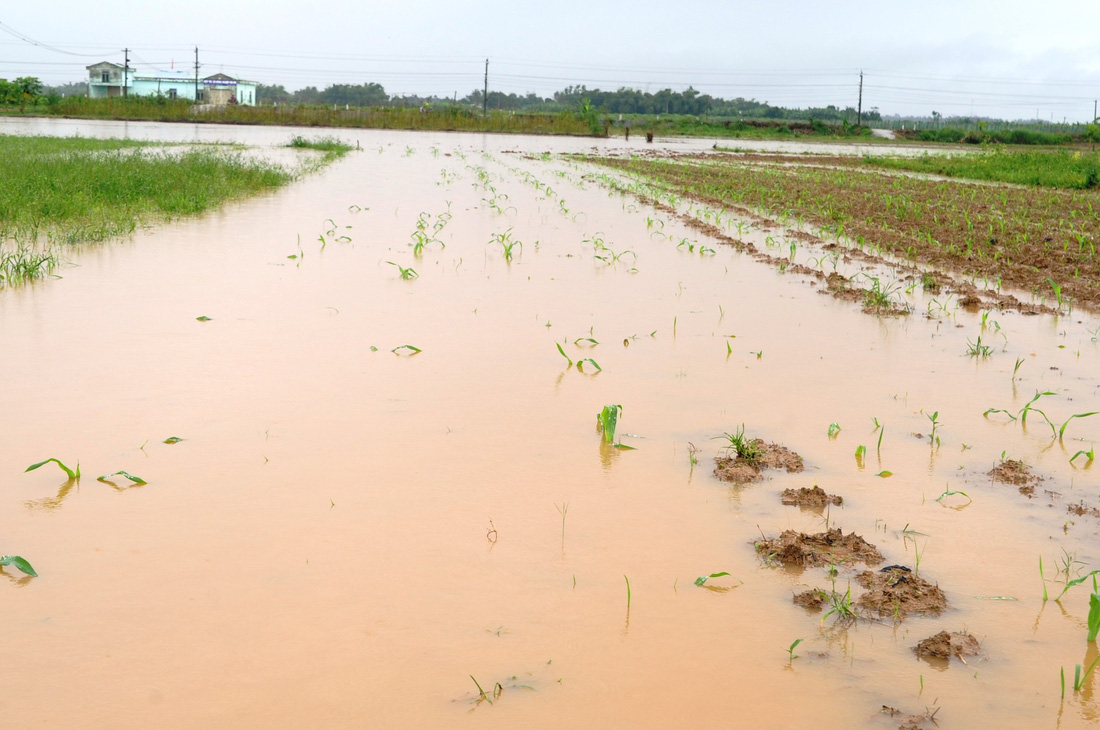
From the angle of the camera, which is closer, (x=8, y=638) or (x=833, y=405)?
(x=8, y=638)

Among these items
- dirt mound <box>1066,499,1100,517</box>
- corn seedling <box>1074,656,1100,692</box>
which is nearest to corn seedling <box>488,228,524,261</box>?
dirt mound <box>1066,499,1100,517</box>

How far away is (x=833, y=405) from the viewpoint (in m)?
4.16

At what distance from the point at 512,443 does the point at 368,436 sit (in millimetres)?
567

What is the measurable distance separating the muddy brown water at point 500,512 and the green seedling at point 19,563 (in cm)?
4

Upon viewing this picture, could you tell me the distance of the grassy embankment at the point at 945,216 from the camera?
8000mm

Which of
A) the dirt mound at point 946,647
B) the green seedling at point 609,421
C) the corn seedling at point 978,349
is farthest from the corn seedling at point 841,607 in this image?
the corn seedling at point 978,349

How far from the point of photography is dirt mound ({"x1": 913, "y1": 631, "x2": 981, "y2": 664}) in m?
2.19

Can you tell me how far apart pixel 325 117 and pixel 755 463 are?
4361cm

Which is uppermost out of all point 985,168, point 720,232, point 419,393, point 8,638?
point 985,168

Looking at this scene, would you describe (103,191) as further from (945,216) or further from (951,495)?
(945,216)

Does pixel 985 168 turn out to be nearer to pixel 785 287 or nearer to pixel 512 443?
pixel 785 287

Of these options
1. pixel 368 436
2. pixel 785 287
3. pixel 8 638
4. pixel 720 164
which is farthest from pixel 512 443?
pixel 720 164

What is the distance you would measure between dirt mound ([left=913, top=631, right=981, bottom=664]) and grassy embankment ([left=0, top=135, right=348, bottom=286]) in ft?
19.9

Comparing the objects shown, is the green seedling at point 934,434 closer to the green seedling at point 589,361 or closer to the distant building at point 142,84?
the green seedling at point 589,361
